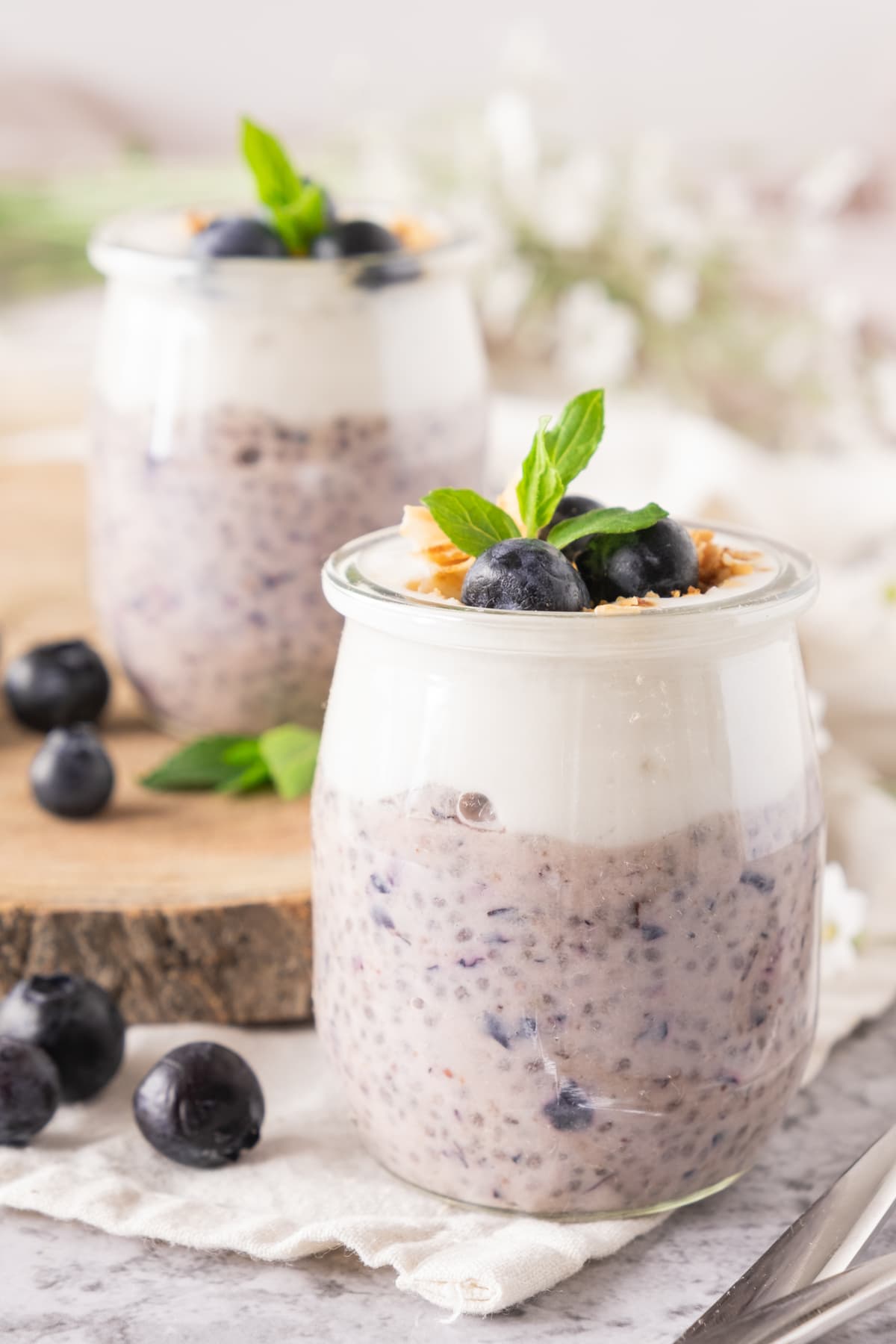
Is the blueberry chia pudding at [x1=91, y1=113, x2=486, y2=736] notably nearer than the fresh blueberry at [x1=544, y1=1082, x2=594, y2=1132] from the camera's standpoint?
No

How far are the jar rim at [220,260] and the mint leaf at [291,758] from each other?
1.62 ft

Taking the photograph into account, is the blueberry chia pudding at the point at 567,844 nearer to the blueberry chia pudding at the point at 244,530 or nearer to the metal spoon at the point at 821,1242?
the metal spoon at the point at 821,1242

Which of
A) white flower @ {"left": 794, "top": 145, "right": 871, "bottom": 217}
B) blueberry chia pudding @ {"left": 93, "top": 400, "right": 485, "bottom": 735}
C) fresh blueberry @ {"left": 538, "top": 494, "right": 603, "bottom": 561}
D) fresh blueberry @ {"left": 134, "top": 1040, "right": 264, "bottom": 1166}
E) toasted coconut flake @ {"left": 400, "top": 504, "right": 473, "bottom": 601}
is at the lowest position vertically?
fresh blueberry @ {"left": 134, "top": 1040, "right": 264, "bottom": 1166}

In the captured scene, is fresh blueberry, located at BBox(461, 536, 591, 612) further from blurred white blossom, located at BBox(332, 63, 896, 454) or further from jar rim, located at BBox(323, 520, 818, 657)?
blurred white blossom, located at BBox(332, 63, 896, 454)

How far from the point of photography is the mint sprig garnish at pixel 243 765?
181 cm

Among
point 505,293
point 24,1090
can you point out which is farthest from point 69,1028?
point 505,293

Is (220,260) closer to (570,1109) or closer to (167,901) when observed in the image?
(167,901)

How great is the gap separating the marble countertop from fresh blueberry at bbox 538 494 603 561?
0.52 m

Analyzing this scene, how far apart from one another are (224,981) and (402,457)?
63 centimetres

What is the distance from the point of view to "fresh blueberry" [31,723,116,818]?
5.78 ft

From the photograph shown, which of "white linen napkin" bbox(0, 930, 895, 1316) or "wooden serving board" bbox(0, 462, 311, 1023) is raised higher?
"wooden serving board" bbox(0, 462, 311, 1023)

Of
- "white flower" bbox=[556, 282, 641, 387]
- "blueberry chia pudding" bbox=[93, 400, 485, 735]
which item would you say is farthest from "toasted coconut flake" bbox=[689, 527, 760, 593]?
"white flower" bbox=[556, 282, 641, 387]

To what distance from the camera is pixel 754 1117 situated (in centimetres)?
127

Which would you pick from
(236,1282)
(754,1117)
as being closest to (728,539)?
(754,1117)
